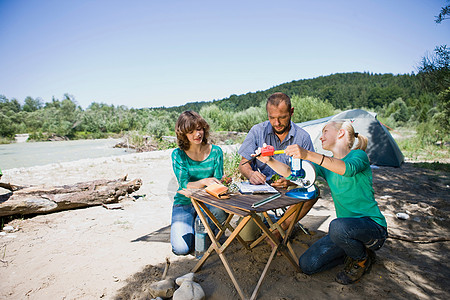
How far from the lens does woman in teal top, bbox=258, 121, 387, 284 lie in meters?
2.00

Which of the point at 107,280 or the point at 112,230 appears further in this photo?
the point at 112,230

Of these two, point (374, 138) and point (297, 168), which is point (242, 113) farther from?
point (297, 168)

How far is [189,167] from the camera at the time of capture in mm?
2820

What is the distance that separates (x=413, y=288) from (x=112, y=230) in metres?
3.34

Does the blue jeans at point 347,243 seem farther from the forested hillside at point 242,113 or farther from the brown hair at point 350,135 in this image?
the forested hillside at point 242,113

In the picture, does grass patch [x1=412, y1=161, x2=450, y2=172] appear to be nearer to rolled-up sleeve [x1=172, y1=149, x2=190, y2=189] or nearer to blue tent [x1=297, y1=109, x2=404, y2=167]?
blue tent [x1=297, y1=109, x2=404, y2=167]

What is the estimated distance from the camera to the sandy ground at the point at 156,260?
2105mm

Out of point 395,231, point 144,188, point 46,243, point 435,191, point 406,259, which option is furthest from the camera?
point 144,188

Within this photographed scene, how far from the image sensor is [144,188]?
18.1 feet

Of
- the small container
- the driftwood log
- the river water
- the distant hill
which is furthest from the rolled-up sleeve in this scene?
the distant hill

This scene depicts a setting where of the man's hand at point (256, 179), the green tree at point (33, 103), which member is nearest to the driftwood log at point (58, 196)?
the man's hand at point (256, 179)

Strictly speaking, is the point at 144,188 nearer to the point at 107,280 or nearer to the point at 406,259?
the point at 107,280

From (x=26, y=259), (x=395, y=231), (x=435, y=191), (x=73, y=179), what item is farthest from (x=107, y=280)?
(x=435, y=191)

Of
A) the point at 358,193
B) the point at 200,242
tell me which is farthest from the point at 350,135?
the point at 200,242
